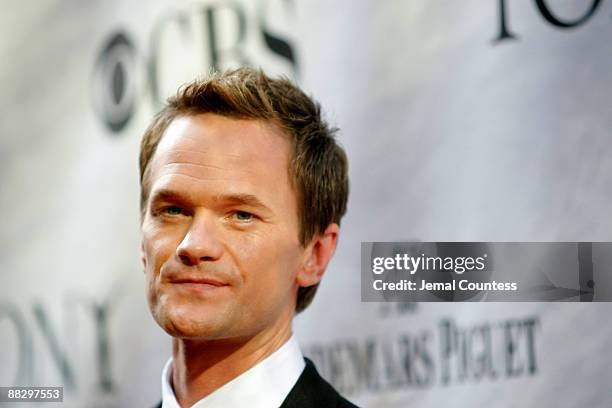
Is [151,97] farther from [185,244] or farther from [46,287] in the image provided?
[185,244]

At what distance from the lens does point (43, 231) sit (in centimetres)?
248

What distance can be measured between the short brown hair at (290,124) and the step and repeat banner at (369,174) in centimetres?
36

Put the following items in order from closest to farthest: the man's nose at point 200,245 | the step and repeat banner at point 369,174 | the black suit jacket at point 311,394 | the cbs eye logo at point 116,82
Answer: the man's nose at point 200,245
the black suit jacket at point 311,394
the step and repeat banner at point 369,174
the cbs eye logo at point 116,82

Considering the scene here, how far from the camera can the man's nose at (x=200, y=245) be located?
1.53 metres

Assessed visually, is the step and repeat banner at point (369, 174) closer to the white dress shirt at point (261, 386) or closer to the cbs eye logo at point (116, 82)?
the cbs eye logo at point (116, 82)

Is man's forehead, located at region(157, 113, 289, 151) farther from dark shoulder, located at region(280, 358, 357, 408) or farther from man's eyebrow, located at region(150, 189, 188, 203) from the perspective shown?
dark shoulder, located at region(280, 358, 357, 408)

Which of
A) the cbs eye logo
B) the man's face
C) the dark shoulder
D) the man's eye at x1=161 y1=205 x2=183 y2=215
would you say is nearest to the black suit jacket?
the dark shoulder

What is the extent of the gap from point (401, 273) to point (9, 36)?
1.20 meters

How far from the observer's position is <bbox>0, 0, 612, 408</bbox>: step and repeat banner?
6.41 feet

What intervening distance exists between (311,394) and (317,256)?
231 mm

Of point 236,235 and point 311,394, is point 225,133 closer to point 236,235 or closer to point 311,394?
point 236,235

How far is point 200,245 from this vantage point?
1.53m

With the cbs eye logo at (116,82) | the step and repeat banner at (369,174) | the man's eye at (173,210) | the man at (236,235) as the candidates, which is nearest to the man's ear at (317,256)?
the man at (236,235)

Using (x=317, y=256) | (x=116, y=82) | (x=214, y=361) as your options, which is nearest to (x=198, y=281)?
(x=214, y=361)
